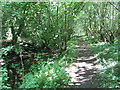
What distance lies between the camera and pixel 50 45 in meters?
7.67

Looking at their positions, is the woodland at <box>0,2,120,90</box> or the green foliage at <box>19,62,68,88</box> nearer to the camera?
the green foliage at <box>19,62,68,88</box>

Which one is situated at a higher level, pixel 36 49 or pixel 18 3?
pixel 18 3

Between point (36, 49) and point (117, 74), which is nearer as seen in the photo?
point (117, 74)

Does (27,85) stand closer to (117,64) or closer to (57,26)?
(117,64)

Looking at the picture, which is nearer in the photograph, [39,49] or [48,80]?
[48,80]

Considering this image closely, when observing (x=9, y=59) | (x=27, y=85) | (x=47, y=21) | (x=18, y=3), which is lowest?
(x=27, y=85)

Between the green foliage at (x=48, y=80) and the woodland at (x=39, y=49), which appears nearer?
the green foliage at (x=48, y=80)

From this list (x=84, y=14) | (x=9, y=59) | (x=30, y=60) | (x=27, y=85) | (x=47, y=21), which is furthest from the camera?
(x=84, y=14)

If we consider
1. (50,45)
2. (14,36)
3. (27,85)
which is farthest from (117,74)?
(14,36)

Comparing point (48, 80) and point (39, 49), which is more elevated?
point (39, 49)

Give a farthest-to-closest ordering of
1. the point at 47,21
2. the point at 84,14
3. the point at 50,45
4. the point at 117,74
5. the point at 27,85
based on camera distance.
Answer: the point at 84,14, the point at 50,45, the point at 47,21, the point at 117,74, the point at 27,85

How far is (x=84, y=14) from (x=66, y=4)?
7540 mm

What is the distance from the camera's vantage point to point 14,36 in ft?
22.1

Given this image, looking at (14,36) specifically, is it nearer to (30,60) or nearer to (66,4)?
(30,60)
